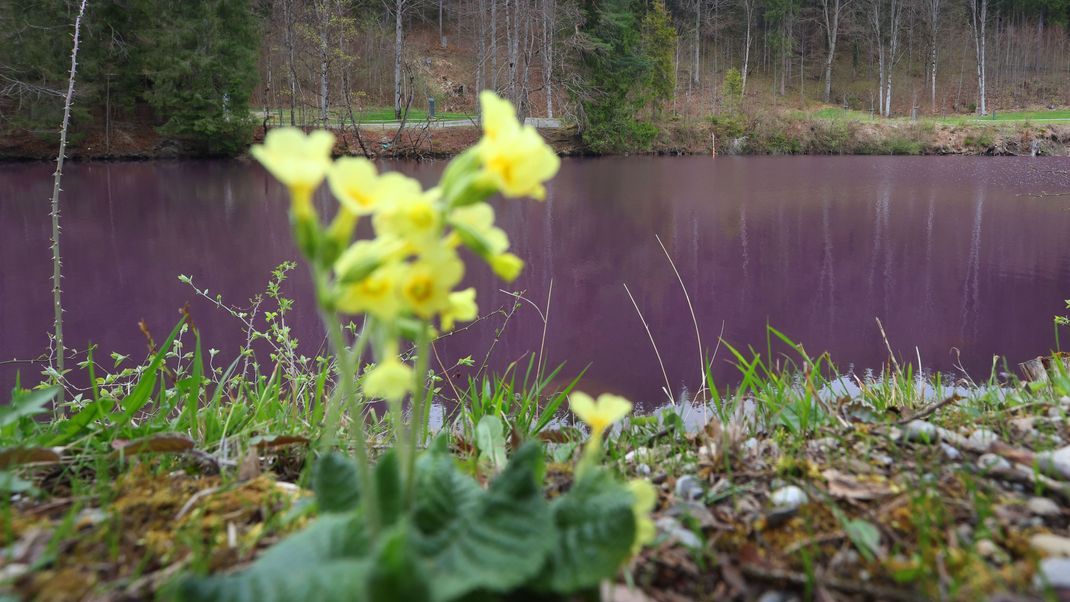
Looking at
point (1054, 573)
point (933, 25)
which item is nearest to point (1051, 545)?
point (1054, 573)

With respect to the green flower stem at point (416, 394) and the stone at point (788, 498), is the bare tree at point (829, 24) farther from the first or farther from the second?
the green flower stem at point (416, 394)

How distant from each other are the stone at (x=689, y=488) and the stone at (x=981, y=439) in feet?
1.37

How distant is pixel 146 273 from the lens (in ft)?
17.4

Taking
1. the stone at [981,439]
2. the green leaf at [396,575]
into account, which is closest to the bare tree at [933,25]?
the stone at [981,439]

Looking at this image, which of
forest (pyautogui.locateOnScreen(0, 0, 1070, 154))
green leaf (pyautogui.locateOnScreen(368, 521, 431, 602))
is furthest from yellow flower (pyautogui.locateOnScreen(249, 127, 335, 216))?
forest (pyautogui.locateOnScreen(0, 0, 1070, 154))

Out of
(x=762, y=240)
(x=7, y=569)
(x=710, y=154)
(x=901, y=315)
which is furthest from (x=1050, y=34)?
(x=7, y=569)

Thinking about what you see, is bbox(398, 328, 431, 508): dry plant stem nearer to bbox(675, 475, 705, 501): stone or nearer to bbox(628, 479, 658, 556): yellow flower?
bbox(628, 479, 658, 556): yellow flower

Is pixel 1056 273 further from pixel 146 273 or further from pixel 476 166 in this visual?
pixel 146 273

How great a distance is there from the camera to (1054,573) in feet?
1.89

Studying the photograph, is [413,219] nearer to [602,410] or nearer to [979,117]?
[602,410]

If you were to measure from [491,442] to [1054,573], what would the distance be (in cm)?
70

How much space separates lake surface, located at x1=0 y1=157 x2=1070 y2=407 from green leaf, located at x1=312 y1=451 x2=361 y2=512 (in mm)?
2417

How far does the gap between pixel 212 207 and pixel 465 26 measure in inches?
755

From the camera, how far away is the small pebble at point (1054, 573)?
1.85 feet
